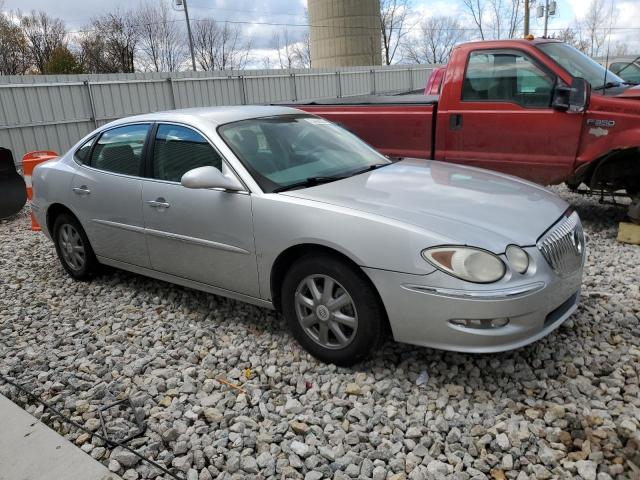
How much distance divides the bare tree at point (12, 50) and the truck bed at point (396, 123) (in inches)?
1643

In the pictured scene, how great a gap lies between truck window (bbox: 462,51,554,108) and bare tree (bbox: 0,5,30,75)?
42.9m

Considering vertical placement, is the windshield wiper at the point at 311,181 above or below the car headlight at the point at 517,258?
above

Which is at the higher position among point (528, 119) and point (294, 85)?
point (294, 85)

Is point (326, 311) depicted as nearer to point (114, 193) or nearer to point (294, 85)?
point (114, 193)

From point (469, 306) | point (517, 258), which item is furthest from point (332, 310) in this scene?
point (517, 258)

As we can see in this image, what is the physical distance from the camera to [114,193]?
4492 millimetres

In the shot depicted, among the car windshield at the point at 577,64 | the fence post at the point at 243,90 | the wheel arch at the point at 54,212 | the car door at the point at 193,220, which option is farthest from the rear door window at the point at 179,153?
the fence post at the point at 243,90

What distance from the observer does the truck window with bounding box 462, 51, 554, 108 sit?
5.94 m

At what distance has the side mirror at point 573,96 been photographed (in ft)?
18.1

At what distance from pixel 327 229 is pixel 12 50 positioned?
46632 mm

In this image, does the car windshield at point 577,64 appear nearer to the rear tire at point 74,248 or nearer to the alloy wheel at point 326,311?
the alloy wheel at point 326,311

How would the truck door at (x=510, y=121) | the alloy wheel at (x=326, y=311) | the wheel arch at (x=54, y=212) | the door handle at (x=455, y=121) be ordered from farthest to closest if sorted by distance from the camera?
the door handle at (x=455, y=121), the truck door at (x=510, y=121), the wheel arch at (x=54, y=212), the alloy wheel at (x=326, y=311)

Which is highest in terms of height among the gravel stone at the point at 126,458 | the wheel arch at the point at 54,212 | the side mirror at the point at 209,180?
the side mirror at the point at 209,180

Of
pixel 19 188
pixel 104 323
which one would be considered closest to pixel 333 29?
pixel 19 188
